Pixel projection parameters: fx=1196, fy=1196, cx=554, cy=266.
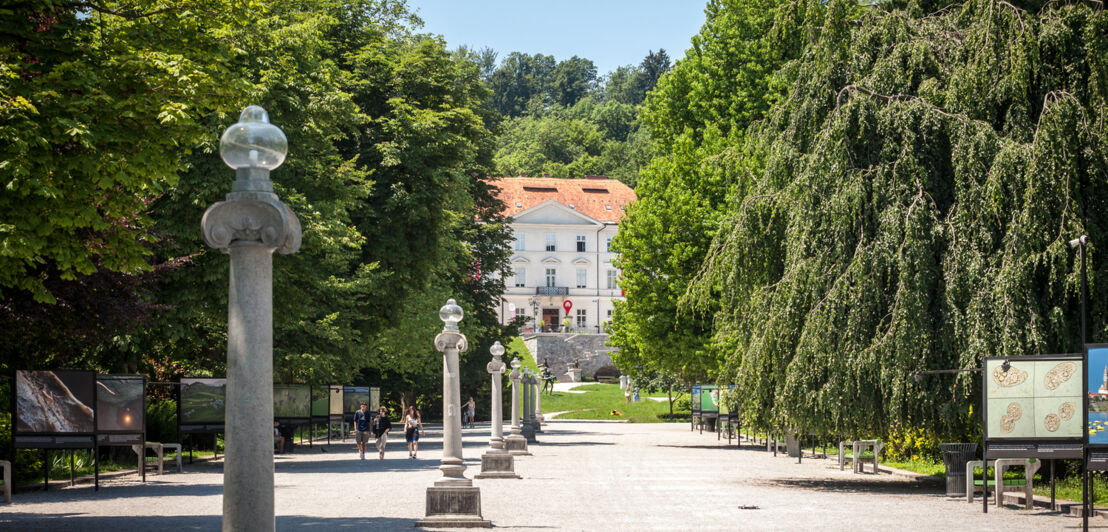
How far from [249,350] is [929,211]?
57.5 feet

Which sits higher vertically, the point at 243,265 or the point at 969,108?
the point at 969,108

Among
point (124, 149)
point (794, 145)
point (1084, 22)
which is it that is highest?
point (1084, 22)

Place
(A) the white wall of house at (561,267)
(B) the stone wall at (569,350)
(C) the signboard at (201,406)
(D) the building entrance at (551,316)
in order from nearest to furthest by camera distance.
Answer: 1. (C) the signboard at (201,406)
2. (B) the stone wall at (569,350)
3. (A) the white wall of house at (561,267)
4. (D) the building entrance at (551,316)

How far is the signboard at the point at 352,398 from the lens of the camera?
149 ft

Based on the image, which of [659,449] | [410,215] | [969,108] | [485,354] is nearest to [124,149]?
[969,108]

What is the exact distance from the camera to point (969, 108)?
21.7 metres

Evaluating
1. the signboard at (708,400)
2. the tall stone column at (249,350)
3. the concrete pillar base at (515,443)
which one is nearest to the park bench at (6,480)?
the tall stone column at (249,350)

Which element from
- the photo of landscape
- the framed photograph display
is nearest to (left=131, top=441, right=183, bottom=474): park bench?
the photo of landscape

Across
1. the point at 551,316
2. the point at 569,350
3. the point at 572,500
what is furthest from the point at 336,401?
the point at 551,316

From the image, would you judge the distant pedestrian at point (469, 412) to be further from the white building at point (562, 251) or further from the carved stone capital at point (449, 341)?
the white building at point (562, 251)

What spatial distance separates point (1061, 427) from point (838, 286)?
17.1ft

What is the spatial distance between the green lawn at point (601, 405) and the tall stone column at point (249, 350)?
64.8m

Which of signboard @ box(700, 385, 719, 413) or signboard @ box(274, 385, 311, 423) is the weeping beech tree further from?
signboard @ box(700, 385, 719, 413)

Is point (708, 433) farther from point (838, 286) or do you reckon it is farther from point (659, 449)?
point (838, 286)
